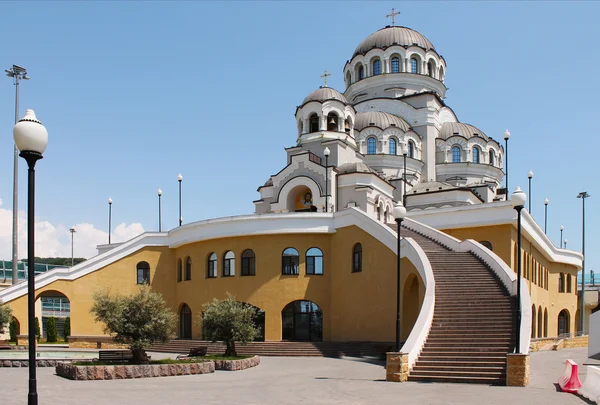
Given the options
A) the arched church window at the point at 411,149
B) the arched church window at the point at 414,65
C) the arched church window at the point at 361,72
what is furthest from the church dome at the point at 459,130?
the arched church window at the point at 361,72

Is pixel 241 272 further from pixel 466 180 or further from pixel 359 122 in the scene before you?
pixel 466 180

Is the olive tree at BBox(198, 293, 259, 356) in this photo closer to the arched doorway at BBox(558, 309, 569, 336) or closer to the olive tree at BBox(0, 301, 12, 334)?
the olive tree at BBox(0, 301, 12, 334)

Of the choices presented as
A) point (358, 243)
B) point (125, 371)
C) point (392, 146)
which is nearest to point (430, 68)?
point (392, 146)

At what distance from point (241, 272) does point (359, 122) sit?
21.5 meters

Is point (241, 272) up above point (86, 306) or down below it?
above

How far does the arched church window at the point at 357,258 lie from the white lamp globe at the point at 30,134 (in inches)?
771

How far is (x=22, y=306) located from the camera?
33812 mm

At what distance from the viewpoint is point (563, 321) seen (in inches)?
1599

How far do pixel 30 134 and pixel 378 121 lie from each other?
4025 centimetres

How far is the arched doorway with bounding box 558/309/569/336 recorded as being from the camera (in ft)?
132

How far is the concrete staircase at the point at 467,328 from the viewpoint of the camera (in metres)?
16.4

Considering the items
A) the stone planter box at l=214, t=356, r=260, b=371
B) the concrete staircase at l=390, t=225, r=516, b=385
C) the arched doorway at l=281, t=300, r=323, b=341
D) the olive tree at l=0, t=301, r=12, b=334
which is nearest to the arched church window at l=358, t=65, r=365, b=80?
the arched doorway at l=281, t=300, r=323, b=341

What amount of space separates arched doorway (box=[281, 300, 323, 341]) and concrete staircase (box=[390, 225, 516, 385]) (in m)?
7.26

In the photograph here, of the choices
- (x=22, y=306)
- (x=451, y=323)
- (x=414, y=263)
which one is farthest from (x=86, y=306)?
(x=451, y=323)
